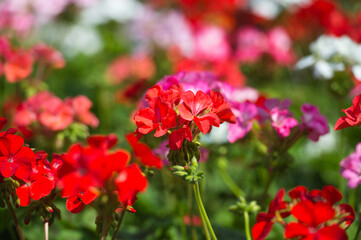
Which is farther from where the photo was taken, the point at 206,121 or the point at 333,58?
the point at 333,58

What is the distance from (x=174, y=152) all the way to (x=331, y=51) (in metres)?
0.73

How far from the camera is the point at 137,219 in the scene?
139 cm

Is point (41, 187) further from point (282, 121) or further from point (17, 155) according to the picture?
point (282, 121)

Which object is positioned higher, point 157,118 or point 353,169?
point 157,118

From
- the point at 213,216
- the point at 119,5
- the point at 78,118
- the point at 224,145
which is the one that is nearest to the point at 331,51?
→ the point at 224,145

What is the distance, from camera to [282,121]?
36.9 inches

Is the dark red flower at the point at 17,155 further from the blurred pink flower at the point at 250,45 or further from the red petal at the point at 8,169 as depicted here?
the blurred pink flower at the point at 250,45

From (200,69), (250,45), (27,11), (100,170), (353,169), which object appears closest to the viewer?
(100,170)

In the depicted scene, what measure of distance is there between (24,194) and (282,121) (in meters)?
0.57

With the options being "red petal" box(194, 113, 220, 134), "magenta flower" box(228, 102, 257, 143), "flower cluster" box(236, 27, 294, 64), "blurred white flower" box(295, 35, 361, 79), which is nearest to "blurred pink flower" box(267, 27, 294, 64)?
"flower cluster" box(236, 27, 294, 64)

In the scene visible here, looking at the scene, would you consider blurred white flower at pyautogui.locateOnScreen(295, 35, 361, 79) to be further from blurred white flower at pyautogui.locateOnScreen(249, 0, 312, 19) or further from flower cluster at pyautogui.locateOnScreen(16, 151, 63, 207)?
blurred white flower at pyautogui.locateOnScreen(249, 0, 312, 19)

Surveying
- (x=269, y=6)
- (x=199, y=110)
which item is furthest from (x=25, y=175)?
(x=269, y=6)

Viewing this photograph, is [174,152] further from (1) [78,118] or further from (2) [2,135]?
(1) [78,118]

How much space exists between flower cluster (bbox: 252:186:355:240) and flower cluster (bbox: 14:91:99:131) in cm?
66
